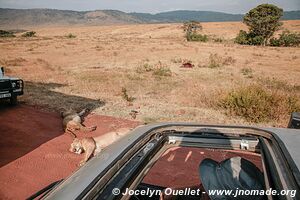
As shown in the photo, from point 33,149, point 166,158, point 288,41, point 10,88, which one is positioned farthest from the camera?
point 288,41

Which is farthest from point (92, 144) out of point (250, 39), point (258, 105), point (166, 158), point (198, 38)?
point (198, 38)

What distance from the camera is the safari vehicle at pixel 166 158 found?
168 cm

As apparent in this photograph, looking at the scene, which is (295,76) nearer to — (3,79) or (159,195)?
(3,79)

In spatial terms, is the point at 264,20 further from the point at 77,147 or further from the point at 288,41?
the point at 77,147

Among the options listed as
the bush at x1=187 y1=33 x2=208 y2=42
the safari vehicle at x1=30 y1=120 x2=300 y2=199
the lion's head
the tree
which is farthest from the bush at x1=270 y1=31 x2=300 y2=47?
the safari vehicle at x1=30 y1=120 x2=300 y2=199

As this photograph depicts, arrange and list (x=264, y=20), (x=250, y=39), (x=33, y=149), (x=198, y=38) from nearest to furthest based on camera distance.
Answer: (x=33, y=149), (x=264, y=20), (x=250, y=39), (x=198, y=38)

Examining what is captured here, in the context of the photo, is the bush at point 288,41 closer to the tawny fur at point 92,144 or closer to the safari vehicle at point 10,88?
the safari vehicle at point 10,88

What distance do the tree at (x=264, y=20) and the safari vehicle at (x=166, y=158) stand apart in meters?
44.3

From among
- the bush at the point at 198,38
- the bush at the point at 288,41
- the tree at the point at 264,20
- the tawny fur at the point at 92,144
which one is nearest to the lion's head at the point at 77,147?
the tawny fur at the point at 92,144

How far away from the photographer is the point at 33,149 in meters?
6.50

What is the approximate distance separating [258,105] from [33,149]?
6088 millimetres

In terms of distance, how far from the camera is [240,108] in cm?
925

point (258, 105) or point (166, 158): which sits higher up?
point (166, 158)

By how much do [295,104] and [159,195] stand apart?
25.0 feet
